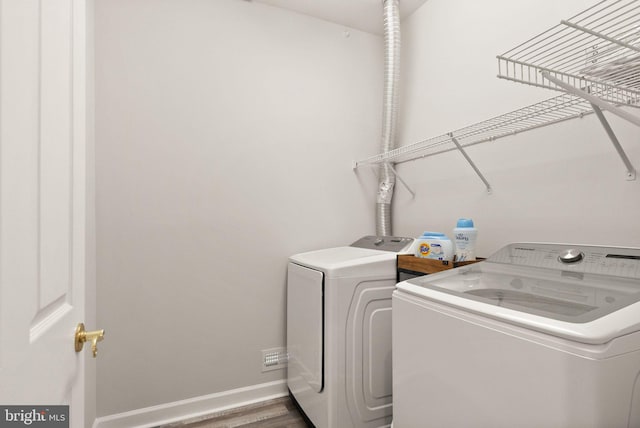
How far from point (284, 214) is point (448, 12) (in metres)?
1.75

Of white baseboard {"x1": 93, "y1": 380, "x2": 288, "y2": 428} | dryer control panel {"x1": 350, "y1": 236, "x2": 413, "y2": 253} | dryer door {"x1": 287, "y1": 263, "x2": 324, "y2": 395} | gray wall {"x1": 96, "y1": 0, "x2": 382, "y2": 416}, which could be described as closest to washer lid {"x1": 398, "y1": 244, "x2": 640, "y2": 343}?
dryer control panel {"x1": 350, "y1": 236, "x2": 413, "y2": 253}

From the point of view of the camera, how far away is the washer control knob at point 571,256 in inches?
45.1

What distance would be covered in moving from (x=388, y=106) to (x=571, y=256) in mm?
1557

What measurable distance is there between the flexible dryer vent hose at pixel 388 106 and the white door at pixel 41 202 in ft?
6.21

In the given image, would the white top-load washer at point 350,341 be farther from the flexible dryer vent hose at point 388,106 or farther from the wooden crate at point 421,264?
the flexible dryer vent hose at point 388,106

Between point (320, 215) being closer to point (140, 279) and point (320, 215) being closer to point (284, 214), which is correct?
point (284, 214)

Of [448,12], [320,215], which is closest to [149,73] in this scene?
[320,215]

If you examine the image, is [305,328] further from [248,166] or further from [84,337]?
[84,337]

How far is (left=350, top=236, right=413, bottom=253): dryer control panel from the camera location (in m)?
1.85

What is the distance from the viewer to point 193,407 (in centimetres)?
196

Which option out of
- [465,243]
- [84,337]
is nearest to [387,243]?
[465,243]
